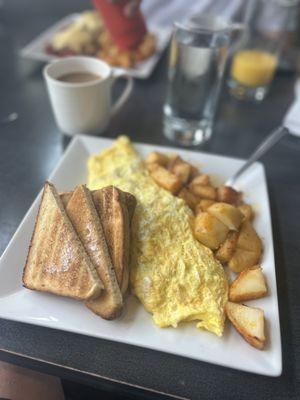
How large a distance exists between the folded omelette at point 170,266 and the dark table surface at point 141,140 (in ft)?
0.29

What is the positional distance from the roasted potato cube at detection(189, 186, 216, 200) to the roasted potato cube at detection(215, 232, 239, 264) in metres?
0.15

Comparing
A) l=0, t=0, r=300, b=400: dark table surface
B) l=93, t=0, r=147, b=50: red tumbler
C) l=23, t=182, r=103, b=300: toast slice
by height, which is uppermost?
l=93, t=0, r=147, b=50: red tumbler

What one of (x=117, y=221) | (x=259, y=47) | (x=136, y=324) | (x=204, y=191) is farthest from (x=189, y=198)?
(x=259, y=47)

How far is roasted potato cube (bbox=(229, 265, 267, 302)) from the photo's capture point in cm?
74

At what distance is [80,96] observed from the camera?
1.12 meters

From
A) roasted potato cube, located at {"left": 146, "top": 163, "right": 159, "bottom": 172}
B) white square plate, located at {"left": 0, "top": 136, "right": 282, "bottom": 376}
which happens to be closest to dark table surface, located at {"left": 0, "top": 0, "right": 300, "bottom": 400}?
white square plate, located at {"left": 0, "top": 136, "right": 282, "bottom": 376}

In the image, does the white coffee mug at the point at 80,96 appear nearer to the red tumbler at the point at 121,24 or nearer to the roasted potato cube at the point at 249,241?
the red tumbler at the point at 121,24

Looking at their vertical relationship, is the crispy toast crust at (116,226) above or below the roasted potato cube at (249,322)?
above

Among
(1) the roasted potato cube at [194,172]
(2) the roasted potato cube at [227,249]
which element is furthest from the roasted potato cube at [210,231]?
(1) the roasted potato cube at [194,172]

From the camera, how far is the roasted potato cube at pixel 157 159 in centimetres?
105

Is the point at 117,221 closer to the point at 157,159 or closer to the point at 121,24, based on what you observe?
the point at 157,159

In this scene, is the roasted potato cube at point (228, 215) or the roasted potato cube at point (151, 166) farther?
the roasted potato cube at point (151, 166)

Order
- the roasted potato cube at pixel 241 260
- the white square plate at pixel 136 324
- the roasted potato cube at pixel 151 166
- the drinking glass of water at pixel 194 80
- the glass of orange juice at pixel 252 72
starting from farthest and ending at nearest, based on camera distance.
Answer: the glass of orange juice at pixel 252 72 → the drinking glass of water at pixel 194 80 → the roasted potato cube at pixel 151 166 → the roasted potato cube at pixel 241 260 → the white square plate at pixel 136 324

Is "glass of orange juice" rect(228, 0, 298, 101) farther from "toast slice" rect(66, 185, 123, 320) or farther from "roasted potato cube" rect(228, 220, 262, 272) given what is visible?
"toast slice" rect(66, 185, 123, 320)
